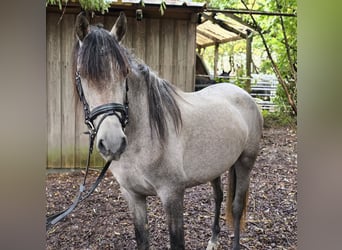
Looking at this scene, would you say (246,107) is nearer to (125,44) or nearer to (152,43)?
(152,43)

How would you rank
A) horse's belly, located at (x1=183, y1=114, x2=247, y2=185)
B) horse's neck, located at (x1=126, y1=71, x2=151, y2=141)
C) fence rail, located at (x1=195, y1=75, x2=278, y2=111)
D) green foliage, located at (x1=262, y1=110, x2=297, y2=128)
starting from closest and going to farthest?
horse's neck, located at (x1=126, y1=71, x2=151, y2=141) → horse's belly, located at (x1=183, y1=114, x2=247, y2=185) → green foliage, located at (x1=262, y1=110, x2=297, y2=128) → fence rail, located at (x1=195, y1=75, x2=278, y2=111)

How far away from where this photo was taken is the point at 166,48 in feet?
6.36

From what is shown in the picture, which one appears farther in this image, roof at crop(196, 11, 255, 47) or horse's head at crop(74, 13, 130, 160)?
roof at crop(196, 11, 255, 47)

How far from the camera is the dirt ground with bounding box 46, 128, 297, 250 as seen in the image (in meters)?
1.55

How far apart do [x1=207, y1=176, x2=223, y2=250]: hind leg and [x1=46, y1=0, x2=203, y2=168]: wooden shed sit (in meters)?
0.53

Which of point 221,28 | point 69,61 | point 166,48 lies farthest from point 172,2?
point 69,61

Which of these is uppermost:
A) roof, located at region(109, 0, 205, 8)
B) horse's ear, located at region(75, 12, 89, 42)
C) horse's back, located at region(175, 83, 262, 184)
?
roof, located at region(109, 0, 205, 8)

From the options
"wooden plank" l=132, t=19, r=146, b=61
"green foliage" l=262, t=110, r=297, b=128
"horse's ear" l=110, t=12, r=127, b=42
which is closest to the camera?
"horse's ear" l=110, t=12, r=127, b=42

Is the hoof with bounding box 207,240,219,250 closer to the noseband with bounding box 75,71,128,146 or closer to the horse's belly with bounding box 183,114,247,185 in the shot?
the horse's belly with bounding box 183,114,247,185

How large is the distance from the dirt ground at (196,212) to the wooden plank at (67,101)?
0.41 ft

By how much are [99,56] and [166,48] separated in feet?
3.15

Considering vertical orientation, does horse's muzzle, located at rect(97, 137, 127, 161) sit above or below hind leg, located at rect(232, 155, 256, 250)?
above

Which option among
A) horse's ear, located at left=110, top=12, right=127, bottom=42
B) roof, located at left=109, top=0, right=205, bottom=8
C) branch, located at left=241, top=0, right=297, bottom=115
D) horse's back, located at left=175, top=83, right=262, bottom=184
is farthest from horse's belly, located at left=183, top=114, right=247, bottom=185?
roof, located at left=109, top=0, right=205, bottom=8

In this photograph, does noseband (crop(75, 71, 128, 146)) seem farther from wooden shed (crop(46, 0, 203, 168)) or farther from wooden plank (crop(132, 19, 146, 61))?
wooden plank (crop(132, 19, 146, 61))
